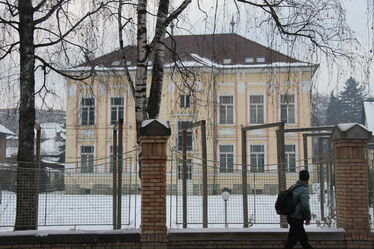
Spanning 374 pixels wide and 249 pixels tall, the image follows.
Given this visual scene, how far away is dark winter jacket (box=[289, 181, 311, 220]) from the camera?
301 inches

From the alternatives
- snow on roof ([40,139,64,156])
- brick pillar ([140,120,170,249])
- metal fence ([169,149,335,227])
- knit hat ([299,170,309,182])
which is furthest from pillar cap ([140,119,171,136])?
snow on roof ([40,139,64,156])

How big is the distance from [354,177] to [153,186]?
12.3ft

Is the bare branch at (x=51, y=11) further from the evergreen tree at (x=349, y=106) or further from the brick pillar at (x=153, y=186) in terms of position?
the evergreen tree at (x=349, y=106)

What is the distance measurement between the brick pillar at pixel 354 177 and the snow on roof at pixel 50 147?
61.6 metres

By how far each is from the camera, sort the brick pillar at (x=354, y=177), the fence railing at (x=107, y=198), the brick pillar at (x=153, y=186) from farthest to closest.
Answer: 1. the fence railing at (x=107, y=198)
2. the brick pillar at (x=354, y=177)
3. the brick pillar at (x=153, y=186)

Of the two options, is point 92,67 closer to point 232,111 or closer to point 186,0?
point 186,0

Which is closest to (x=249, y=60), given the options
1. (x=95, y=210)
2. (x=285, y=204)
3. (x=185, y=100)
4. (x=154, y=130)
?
(x=185, y=100)

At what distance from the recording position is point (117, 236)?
838 centimetres

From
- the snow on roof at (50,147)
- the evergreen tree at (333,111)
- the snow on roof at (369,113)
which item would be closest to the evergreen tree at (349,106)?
the evergreen tree at (333,111)

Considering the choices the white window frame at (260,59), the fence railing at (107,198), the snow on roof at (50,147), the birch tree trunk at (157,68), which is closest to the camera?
the fence railing at (107,198)

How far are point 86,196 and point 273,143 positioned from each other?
2785 cm

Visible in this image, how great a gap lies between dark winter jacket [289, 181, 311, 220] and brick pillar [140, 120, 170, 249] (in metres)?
2.31

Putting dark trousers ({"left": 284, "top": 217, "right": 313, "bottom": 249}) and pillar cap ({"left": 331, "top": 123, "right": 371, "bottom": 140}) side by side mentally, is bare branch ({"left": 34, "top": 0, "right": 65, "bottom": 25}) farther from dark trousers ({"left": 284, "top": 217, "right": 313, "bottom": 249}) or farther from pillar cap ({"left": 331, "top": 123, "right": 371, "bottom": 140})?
dark trousers ({"left": 284, "top": 217, "right": 313, "bottom": 249})

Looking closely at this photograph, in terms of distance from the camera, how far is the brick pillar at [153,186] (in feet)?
27.3
